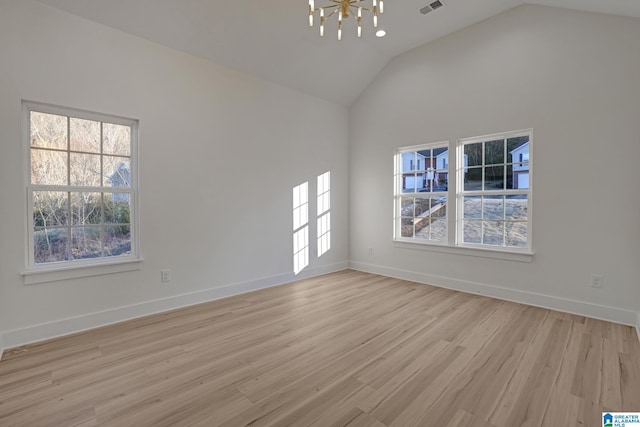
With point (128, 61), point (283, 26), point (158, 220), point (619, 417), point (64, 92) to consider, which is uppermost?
point (283, 26)

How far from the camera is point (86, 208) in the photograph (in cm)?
303

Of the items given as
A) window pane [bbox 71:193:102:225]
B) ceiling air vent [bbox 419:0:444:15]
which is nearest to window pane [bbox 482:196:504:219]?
ceiling air vent [bbox 419:0:444:15]

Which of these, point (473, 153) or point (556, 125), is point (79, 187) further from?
point (556, 125)

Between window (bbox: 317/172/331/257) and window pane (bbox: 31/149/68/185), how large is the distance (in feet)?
11.0

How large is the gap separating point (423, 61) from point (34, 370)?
561cm

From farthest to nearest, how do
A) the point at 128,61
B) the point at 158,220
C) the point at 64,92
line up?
the point at 158,220, the point at 128,61, the point at 64,92

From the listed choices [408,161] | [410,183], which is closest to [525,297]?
[410,183]

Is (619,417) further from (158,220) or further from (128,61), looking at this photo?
(128,61)

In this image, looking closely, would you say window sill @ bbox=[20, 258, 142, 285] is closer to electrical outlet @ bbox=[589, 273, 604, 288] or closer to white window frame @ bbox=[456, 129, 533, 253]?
white window frame @ bbox=[456, 129, 533, 253]

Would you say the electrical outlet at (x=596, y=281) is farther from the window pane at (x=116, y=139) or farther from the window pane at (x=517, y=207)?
the window pane at (x=116, y=139)

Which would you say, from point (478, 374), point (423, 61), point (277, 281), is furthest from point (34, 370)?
point (423, 61)

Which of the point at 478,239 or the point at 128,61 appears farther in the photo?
the point at 478,239

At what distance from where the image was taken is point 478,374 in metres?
2.16

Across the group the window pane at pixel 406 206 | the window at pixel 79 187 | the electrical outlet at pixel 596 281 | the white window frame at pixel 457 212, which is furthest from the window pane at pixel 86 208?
the electrical outlet at pixel 596 281
